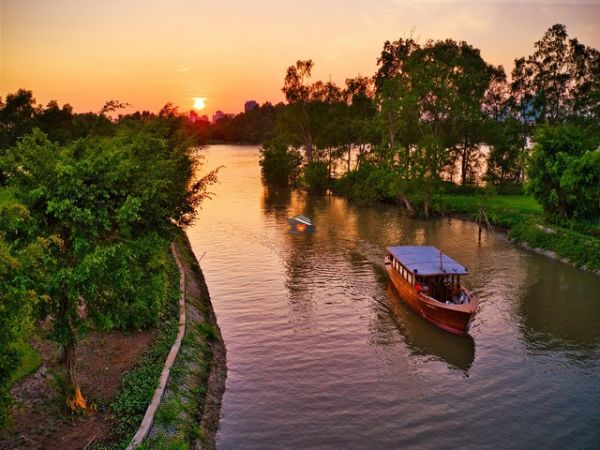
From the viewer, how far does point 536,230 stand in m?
47.2

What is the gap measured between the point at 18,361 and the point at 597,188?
146ft

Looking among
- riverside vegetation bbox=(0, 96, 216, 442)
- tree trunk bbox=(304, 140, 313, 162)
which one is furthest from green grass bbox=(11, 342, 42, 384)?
tree trunk bbox=(304, 140, 313, 162)

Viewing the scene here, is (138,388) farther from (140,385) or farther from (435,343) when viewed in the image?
(435,343)

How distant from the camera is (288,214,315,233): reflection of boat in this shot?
56.3m

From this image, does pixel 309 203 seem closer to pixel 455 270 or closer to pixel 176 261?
pixel 176 261

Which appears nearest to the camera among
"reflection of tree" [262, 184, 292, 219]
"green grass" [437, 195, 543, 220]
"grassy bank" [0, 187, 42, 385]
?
"grassy bank" [0, 187, 42, 385]

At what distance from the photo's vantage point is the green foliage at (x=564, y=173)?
43781 millimetres

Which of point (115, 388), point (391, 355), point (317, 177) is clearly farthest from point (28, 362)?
point (317, 177)

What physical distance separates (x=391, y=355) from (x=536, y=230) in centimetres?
→ 2745

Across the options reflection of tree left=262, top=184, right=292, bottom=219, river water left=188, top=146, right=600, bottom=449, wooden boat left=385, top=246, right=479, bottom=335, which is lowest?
river water left=188, top=146, right=600, bottom=449

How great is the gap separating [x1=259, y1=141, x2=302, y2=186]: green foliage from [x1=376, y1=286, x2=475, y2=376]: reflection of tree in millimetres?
61856

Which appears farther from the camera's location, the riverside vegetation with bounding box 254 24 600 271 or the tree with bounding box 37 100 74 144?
the tree with bounding box 37 100 74 144

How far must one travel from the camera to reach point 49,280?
1470 cm

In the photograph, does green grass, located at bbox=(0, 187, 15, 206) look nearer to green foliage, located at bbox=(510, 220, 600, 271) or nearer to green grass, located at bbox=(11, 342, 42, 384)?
green grass, located at bbox=(11, 342, 42, 384)
